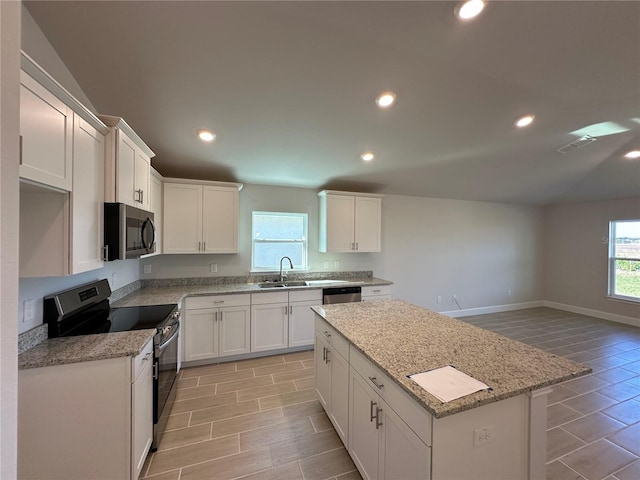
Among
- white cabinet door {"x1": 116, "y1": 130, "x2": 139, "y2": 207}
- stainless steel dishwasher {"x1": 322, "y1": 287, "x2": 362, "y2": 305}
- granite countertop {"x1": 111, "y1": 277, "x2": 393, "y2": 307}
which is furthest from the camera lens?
stainless steel dishwasher {"x1": 322, "y1": 287, "x2": 362, "y2": 305}

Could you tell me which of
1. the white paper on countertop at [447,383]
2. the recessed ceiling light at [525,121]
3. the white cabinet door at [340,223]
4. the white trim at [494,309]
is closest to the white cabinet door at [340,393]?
the white paper on countertop at [447,383]

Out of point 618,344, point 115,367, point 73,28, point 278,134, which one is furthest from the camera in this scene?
point 618,344

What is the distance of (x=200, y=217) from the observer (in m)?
3.38

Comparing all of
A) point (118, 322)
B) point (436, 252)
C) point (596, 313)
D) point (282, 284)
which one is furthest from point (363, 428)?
point (596, 313)

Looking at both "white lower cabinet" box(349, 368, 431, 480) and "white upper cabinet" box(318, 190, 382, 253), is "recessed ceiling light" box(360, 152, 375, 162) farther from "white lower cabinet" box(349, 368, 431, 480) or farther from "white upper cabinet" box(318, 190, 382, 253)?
"white lower cabinet" box(349, 368, 431, 480)

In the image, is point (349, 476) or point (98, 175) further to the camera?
point (98, 175)

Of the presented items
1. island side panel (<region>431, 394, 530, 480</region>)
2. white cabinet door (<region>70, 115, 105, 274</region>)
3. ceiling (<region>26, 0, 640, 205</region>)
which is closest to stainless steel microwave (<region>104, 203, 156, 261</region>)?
white cabinet door (<region>70, 115, 105, 274</region>)

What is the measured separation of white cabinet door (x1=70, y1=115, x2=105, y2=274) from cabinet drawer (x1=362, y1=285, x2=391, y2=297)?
3.09 meters

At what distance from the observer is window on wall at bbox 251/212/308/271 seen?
4016mm

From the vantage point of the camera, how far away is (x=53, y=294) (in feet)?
5.72

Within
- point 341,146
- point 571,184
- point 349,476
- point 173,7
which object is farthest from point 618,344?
point 173,7

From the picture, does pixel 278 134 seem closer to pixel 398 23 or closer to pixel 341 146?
pixel 341 146

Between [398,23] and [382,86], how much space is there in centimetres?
55

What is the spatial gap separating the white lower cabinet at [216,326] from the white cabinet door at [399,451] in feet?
7.51
